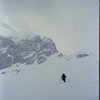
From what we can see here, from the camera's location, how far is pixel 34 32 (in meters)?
1.93

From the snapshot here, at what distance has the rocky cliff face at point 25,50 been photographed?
1890 millimetres

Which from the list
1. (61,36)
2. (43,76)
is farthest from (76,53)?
(43,76)

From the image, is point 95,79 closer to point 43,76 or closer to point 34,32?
point 43,76

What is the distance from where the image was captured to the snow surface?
6.14ft

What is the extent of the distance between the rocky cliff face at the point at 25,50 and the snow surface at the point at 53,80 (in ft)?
0.18

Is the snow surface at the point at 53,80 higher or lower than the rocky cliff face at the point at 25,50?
lower

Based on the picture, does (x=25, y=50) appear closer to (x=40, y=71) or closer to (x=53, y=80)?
→ (x=40, y=71)

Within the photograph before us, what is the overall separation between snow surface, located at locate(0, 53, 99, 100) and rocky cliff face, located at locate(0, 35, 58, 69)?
5 cm

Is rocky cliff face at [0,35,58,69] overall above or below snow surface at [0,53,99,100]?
above

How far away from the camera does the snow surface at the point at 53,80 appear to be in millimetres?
1873

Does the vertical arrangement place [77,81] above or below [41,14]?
below

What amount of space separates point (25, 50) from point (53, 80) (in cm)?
44

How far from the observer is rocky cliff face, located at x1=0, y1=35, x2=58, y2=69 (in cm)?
189

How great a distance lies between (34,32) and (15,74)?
49 centimetres
